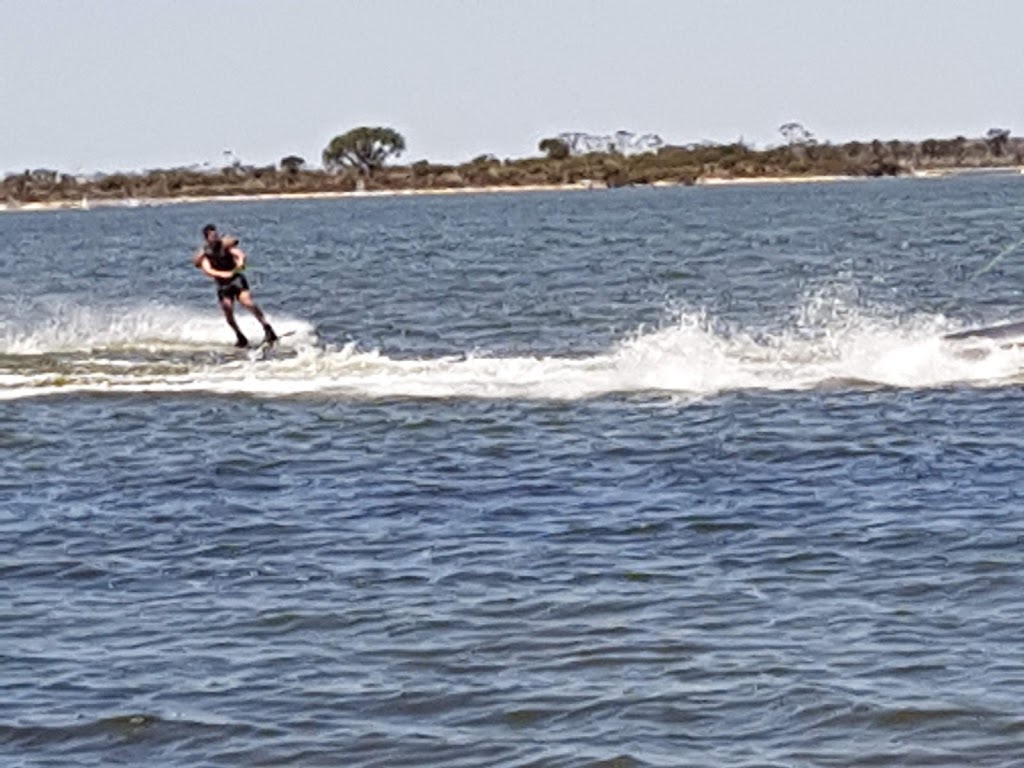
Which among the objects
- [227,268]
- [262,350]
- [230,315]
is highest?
[227,268]

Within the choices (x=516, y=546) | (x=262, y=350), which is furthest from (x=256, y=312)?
(x=516, y=546)

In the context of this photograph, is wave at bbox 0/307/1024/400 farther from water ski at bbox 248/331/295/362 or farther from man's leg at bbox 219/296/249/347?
man's leg at bbox 219/296/249/347

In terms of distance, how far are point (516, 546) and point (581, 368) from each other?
10.3m

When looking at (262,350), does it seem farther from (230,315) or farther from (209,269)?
(209,269)

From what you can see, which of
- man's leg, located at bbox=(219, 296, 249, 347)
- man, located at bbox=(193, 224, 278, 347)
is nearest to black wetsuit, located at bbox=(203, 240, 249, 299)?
man, located at bbox=(193, 224, 278, 347)

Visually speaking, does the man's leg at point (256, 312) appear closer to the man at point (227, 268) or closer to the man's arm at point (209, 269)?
the man at point (227, 268)

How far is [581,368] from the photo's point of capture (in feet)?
82.3

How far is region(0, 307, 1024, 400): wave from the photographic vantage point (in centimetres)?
2339

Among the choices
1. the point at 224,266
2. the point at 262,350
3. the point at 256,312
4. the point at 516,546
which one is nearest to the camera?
the point at 516,546

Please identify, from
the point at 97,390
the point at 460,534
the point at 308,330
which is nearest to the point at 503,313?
the point at 308,330

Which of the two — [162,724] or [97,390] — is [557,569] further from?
[97,390]

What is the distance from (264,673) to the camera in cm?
1180

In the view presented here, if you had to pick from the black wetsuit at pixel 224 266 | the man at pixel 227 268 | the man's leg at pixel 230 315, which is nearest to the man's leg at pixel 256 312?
the man at pixel 227 268

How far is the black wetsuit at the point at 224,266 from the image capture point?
28.7 m
